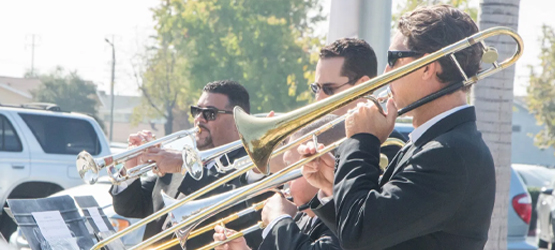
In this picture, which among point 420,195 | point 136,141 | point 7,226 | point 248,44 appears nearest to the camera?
point 420,195

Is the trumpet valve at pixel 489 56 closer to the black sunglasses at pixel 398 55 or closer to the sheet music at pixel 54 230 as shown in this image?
the black sunglasses at pixel 398 55

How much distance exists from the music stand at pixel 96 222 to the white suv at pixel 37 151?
658cm

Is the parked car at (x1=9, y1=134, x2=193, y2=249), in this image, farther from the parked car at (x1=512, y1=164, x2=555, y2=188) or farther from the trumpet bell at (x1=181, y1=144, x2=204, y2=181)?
the parked car at (x1=512, y1=164, x2=555, y2=188)

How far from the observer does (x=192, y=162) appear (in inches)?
137

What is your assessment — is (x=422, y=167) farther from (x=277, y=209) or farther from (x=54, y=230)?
(x=54, y=230)

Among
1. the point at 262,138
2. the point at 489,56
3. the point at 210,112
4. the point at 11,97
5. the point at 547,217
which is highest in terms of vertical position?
the point at 489,56

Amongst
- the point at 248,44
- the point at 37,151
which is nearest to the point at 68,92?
the point at 248,44

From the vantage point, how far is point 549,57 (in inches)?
1073

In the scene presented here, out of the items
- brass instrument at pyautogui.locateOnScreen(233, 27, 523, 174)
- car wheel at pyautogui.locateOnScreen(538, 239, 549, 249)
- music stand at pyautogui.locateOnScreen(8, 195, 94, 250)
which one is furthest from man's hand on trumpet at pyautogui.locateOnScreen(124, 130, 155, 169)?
car wheel at pyautogui.locateOnScreen(538, 239, 549, 249)

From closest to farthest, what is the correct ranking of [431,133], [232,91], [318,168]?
1. [431,133]
2. [318,168]
3. [232,91]

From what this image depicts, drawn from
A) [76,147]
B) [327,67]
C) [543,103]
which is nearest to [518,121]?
[543,103]

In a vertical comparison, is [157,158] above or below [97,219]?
above

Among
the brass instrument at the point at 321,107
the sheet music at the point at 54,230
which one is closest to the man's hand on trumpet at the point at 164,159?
the sheet music at the point at 54,230

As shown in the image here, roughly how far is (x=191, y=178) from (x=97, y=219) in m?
0.73
